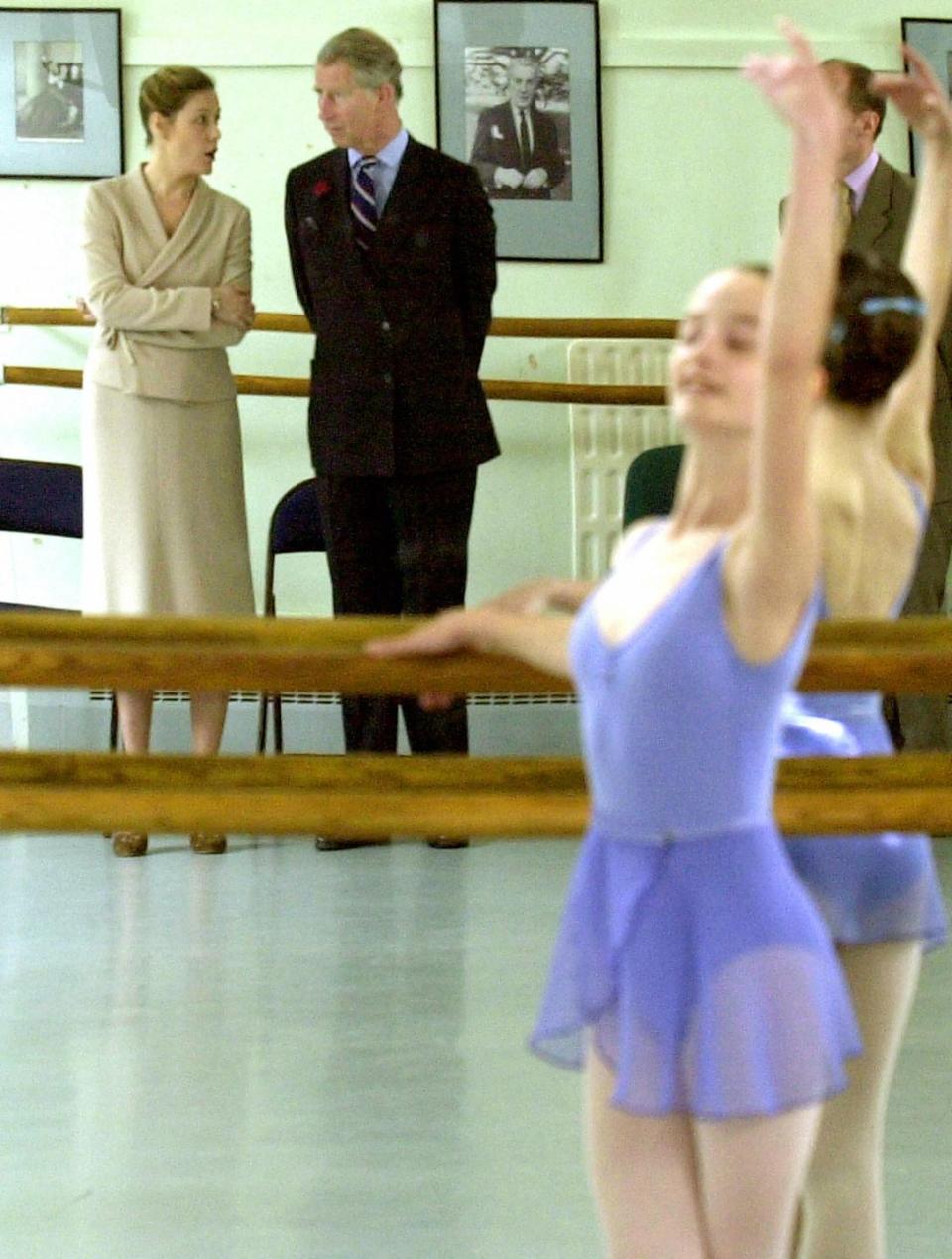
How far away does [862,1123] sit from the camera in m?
1.75

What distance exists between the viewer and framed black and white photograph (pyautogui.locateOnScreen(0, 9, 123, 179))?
6.20 m

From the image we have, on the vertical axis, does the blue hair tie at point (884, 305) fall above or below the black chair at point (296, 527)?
above

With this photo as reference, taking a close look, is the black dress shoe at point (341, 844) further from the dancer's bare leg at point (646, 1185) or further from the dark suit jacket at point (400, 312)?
the dancer's bare leg at point (646, 1185)

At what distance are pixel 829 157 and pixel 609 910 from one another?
0.52 m

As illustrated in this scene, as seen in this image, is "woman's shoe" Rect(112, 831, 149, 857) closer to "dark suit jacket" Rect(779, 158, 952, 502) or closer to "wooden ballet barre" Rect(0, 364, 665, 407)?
"wooden ballet barre" Rect(0, 364, 665, 407)

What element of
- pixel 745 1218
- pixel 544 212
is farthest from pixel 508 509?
pixel 745 1218

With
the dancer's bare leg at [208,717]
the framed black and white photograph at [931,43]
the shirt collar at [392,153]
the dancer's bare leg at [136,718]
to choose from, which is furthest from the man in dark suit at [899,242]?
the dancer's bare leg at [136,718]

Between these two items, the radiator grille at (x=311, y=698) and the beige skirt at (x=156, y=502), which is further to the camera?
the radiator grille at (x=311, y=698)

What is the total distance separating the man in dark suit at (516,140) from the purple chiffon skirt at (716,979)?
4.99 m

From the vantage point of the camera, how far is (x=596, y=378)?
20.3 feet

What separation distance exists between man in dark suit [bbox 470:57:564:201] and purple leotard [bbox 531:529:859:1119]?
497 cm

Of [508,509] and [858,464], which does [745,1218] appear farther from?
[508,509]

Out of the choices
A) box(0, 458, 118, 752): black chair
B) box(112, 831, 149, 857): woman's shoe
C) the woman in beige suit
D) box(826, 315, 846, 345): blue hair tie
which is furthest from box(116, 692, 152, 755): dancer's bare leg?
box(826, 315, 846, 345): blue hair tie

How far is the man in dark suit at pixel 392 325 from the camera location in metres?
4.79
